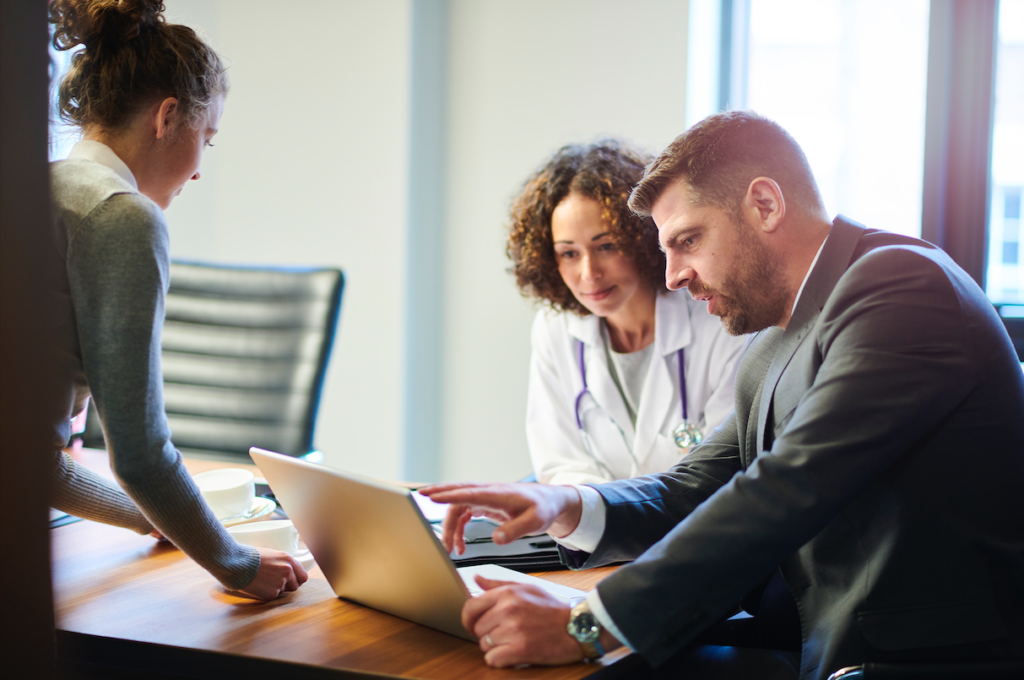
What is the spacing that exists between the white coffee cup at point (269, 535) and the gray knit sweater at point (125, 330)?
0.56ft

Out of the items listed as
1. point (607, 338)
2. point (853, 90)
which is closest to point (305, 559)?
point (607, 338)

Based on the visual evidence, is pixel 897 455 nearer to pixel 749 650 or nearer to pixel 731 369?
pixel 749 650

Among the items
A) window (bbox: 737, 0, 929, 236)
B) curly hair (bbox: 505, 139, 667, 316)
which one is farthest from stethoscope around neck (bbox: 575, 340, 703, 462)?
window (bbox: 737, 0, 929, 236)

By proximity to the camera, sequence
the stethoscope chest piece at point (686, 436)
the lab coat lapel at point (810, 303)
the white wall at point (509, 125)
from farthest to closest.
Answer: the white wall at point (509, 125) < the stethoscope chest piece at point (686, 436) < the lab coat lapel at point (810, 303)

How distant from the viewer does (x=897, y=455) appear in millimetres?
922

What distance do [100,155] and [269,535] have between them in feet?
1.89

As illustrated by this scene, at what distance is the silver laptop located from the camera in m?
0.87

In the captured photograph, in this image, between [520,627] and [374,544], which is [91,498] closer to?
[374,544]

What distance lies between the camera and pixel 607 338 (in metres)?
2.08

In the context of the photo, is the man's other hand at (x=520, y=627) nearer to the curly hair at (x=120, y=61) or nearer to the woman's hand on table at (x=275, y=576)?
the woman's hand on table at (x=275, y=576)

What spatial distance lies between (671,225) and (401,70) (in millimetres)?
1897

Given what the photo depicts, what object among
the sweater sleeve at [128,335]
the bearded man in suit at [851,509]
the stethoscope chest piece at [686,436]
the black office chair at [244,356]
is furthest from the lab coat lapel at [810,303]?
the black office chair at [244,356]

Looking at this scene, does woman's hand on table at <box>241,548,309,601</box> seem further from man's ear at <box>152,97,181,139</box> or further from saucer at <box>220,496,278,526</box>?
man's ear at <box>152,97,181,139</box>

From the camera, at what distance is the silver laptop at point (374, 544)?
87cm
